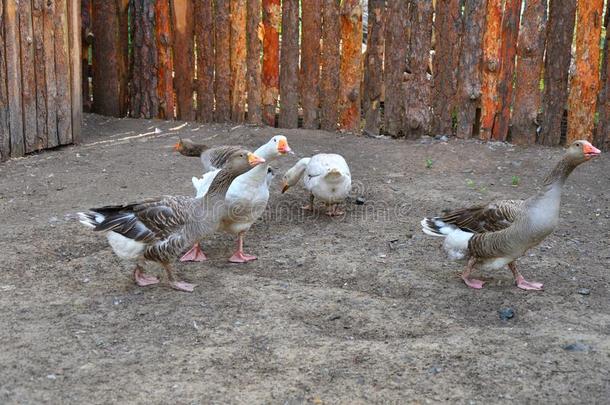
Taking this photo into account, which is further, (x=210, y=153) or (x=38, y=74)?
(x=38, y=74)

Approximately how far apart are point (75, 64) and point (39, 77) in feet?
1.89

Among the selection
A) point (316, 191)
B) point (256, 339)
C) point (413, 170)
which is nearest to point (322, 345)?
point (256, 339)

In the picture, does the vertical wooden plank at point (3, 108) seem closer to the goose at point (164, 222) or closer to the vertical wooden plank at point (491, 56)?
the goose at point (164, 222)

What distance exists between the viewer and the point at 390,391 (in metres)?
4.04

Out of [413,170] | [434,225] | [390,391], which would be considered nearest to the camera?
[390,391]

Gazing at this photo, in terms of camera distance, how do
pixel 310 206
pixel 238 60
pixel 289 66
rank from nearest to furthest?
pixel 310 206 < pixel 289 66 < pixel 238 60

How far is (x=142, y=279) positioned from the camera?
18.3ft

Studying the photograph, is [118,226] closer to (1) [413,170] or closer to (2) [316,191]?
(2) [316,191]

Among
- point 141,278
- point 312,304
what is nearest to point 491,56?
point 312,304

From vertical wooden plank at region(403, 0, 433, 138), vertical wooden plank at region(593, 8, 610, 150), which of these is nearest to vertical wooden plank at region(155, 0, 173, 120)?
vertical wooden plank at region(403, 0, 433, 138)

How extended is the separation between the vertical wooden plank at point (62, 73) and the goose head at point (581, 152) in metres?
5.87

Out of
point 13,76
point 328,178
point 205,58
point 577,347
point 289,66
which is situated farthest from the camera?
point 205,58

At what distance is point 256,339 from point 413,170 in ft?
13.7

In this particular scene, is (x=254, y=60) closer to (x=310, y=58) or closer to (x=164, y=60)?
(x=310, y=58)
